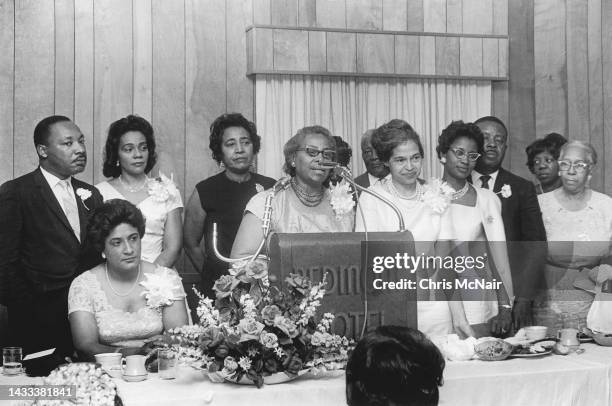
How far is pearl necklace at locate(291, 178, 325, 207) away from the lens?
3.35m

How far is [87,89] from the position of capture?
458 centimetres

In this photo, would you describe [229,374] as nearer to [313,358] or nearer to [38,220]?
[313,358]

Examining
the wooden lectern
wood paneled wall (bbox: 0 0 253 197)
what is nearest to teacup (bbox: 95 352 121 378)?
the wooden lectern

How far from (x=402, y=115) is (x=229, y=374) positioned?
294 centimetres

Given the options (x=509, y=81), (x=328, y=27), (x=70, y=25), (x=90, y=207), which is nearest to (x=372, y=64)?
(x=328, y=27)

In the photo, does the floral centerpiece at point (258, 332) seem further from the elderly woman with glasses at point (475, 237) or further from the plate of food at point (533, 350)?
the elderly woman with glasses at point (475, 237)

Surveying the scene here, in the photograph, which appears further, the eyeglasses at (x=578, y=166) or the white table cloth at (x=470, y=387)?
the eyeglasses at (x=578, y=166)

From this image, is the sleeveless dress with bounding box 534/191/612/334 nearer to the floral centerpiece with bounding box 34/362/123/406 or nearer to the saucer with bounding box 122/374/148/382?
the saucer with bounding box 122/374/148/382

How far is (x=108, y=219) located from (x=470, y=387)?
4.67 ft

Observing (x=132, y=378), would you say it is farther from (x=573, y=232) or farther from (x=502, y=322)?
(x=573, y=232)

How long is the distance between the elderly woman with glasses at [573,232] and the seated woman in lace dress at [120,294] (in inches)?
59.5

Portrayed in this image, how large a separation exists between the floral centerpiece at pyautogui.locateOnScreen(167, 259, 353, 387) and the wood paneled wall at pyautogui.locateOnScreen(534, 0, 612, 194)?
322cm

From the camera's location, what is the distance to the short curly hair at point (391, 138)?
3.43m

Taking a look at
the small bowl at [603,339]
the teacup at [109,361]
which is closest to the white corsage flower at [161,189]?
the teacup at [109,361]
